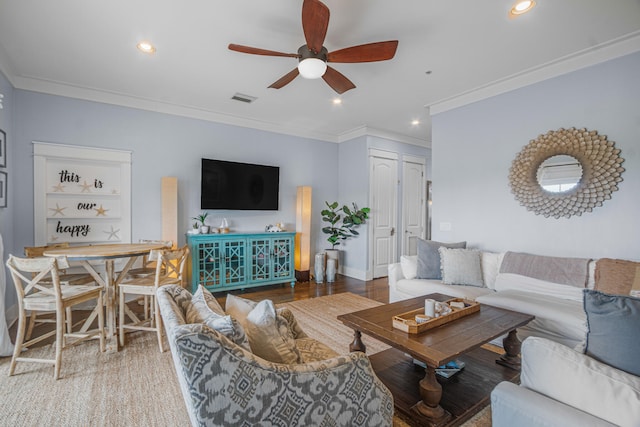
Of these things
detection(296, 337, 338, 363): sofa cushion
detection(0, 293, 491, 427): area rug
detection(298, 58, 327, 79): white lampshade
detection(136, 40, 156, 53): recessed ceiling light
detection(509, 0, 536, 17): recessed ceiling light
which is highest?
detection(136, 40, 156, 53): recessed ceiling light

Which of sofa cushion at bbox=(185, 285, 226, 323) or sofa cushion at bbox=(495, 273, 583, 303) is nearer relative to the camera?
sofa cushion at bbox=(185, 285, 226, 323)

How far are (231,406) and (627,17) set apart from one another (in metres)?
3.74

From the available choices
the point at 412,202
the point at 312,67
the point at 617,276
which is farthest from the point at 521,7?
the point at 412,202

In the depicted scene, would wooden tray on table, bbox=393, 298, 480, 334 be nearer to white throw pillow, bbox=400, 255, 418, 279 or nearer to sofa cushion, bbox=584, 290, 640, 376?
sofa cushion, bbox=584, 290, 640, 376

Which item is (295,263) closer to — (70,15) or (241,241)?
(241,241)

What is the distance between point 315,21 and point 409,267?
2.77 meters

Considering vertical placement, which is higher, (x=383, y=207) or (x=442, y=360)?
(x=383, y=207)

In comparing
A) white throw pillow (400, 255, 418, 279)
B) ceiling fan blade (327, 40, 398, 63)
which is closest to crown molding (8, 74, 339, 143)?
ceiling fan blade (327, 40, 398, 63)

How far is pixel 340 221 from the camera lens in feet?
19.3

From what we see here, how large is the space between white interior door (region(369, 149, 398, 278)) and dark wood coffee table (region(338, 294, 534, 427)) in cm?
312

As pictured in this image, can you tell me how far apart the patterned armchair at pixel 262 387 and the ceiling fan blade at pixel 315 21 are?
188cm

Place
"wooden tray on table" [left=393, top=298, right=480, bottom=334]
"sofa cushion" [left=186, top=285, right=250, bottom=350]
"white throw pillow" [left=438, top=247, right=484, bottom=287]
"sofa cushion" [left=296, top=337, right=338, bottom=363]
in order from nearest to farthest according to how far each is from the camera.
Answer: "sofa cushion" [left=186, top=285, right=250, bottom=350], "sofa cushion" [left=296, top=337, right=338, bottom=363], "wooden tray on table" [left=393, top=298, right=480, bottom=334], "white throw pillow" [left=438, top=247, right=484, bottom=287]

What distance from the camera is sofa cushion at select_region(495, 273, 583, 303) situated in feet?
8.74

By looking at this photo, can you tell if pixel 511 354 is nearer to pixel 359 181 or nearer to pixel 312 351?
pixel 312 351
